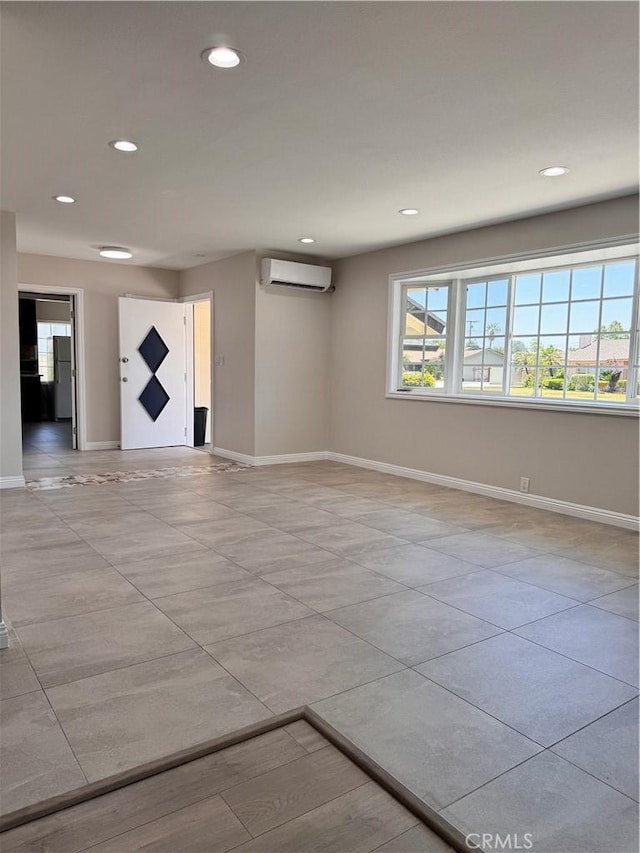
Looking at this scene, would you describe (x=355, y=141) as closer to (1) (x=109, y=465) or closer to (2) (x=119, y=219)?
(2) (x=119, y=219)

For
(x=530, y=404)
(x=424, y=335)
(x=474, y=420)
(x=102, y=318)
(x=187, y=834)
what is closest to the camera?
(x=187, y=834)

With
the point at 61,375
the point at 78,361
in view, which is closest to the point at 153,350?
the point at 78,361

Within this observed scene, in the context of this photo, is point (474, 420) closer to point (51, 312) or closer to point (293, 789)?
point (293, 789)

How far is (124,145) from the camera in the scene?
3465 mm

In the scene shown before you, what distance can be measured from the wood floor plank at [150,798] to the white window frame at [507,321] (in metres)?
3.67

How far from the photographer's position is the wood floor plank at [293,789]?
1549 mm

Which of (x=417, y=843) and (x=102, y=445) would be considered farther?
(x=102, y=445)

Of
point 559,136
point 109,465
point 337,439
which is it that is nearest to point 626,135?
point 559,136

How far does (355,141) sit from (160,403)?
211 inches

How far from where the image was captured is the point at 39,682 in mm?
2158

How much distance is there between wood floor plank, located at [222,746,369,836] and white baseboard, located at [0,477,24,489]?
4498mm

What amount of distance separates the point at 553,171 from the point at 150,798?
3936mm

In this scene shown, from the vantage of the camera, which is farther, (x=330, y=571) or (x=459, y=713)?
(x=330, y=571)

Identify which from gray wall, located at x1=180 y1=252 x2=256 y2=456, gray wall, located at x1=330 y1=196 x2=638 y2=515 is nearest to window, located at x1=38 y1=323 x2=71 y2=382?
gray wall, located at x1=180 y1=252 x2=256 y2=456
